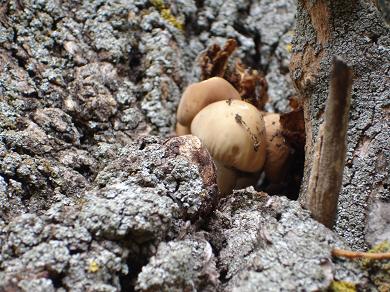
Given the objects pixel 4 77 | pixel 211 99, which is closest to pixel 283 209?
pixel 211 99

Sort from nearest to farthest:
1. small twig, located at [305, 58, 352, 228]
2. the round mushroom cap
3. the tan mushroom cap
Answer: small twig, located at [305, 58, 352, 228]
the round mushroom cap
the tan mushroom cap

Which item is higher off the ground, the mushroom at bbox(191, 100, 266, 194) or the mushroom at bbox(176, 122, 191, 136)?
the mushroom at bbox(191, 100, 266, 194)

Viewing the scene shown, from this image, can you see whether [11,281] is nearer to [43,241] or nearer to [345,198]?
[43,241]

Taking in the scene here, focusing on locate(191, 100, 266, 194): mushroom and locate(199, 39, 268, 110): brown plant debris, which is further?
locate(199, 39, 268, 110): brown plant debris

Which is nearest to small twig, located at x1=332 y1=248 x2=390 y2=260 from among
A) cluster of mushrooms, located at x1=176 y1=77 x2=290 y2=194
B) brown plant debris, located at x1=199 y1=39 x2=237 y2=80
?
cluster of mushrooms, located at x1=176 y1=77 x2=290 y2=194

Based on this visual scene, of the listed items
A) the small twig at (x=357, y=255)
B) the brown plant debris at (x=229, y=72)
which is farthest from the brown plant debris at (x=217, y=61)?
the small twig at (x=357, y=255)

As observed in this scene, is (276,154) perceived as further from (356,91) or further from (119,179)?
(119,179)

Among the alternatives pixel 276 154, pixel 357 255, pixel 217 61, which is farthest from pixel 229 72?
pixel 357 255

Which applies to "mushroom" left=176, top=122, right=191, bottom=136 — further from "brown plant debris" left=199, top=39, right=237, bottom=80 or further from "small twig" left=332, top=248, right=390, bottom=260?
"small twig" left=332, top=248, right=390, bottom=260
